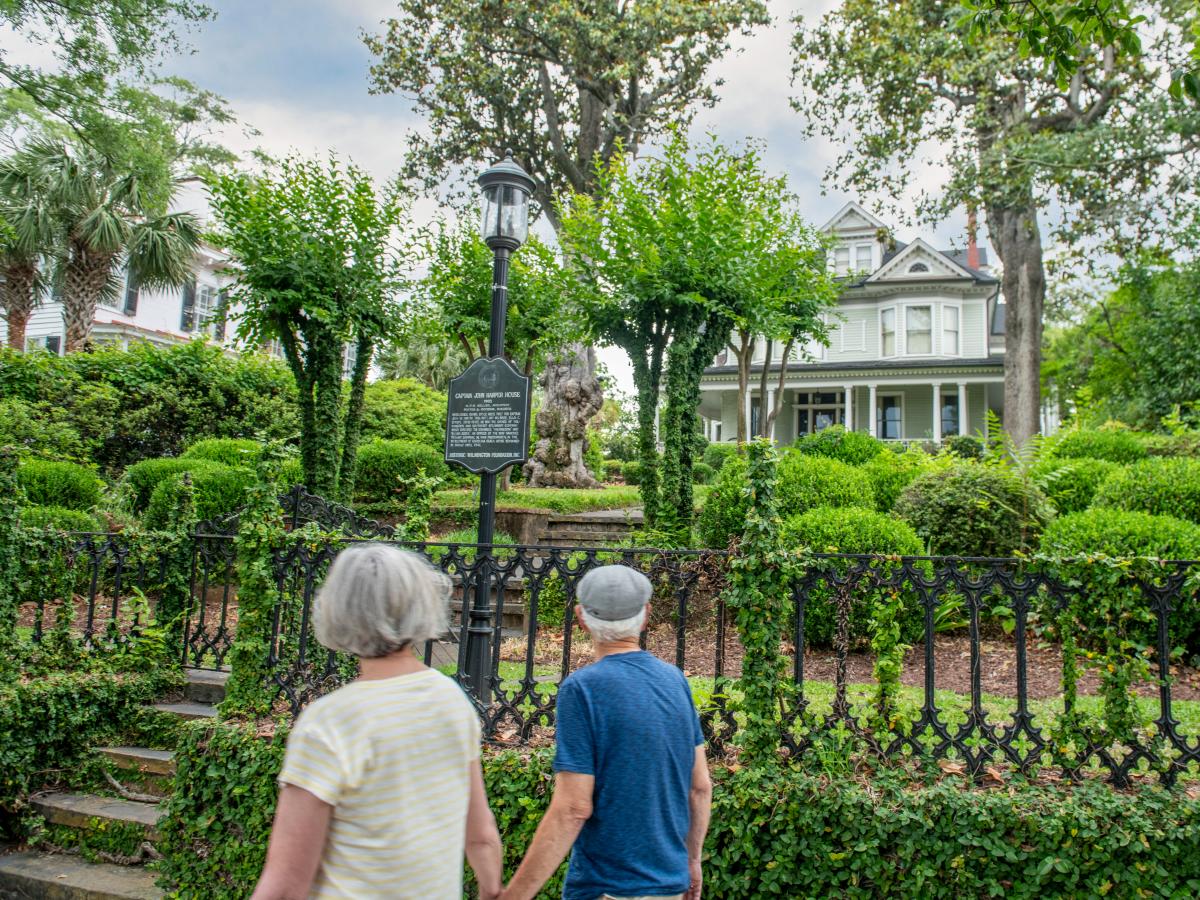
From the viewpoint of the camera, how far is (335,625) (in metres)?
1.85

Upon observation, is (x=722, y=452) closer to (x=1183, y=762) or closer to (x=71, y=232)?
(x=71, y=232)

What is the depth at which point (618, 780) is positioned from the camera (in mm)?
2207

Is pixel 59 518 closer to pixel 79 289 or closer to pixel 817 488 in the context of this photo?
pixel 817 488

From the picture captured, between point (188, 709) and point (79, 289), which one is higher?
point (79, 289)

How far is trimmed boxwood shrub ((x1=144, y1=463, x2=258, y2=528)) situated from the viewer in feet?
31.8

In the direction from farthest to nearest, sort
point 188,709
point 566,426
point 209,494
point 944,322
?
point 944,322 → point 566,426 → point 209,494 → point 188,709

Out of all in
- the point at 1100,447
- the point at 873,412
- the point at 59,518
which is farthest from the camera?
the point at 873,412

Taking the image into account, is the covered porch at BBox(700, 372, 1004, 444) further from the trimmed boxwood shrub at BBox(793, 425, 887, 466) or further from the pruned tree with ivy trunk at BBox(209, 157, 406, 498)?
the pruned tree with ivy trunk at BBox(209, 157, 406, 498)

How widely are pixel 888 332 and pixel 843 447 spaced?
14819 mm

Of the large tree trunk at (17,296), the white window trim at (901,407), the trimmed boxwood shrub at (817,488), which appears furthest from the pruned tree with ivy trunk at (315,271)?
the white window trim at (901,407)

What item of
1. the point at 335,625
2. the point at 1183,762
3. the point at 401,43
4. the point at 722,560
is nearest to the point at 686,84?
the point at 401,43

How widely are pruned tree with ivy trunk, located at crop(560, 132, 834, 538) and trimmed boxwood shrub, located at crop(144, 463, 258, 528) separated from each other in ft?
17.5

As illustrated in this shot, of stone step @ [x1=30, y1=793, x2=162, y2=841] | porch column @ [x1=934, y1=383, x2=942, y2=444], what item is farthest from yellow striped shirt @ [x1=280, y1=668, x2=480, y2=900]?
porch column @ [x1=934, y1=383, x2=942, y2=444]

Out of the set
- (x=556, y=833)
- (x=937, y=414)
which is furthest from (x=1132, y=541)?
(x=937, y=414)
